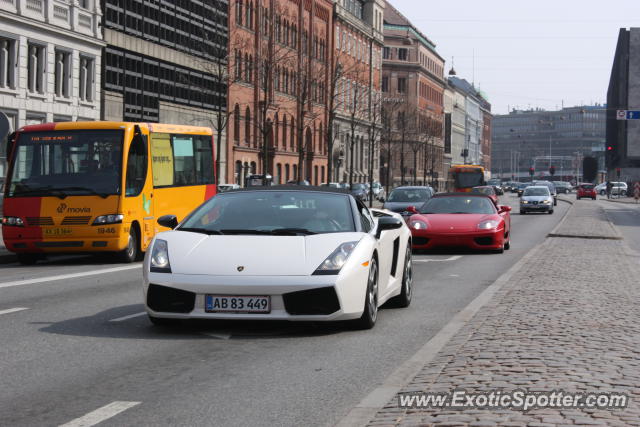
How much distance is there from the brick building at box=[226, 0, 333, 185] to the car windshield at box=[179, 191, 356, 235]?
51986 mm

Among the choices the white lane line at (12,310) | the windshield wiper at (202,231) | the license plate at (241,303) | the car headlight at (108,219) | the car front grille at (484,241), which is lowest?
the white lane line at (12,310)

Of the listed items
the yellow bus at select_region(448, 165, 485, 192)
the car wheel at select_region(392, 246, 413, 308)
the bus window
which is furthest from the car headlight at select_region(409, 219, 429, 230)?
the yellow bus at select_region(448, 165, 485, 192)

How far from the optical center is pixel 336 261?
1020 cm

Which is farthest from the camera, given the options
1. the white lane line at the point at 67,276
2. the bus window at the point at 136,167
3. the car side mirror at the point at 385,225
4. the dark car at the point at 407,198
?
the dark car at the point at 407,198

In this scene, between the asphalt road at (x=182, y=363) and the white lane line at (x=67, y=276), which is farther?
the white lane line at (x=67, y=276)

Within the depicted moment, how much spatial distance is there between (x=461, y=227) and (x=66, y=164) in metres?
8.11

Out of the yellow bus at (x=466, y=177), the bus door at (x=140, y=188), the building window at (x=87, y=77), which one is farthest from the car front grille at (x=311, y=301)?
the yellow bus at (x=466, y=177)

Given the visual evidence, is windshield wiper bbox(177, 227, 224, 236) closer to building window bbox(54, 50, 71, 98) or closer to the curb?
the curb

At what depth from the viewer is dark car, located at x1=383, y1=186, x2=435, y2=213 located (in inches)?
1471

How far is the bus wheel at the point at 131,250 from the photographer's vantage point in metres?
21.4

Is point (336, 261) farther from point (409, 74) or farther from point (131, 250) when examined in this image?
point (409, 74)

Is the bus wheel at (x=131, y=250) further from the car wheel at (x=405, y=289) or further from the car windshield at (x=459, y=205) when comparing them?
the car wheel at (x=405, y=289)

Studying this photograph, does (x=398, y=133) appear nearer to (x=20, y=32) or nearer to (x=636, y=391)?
(x=20, y=32)

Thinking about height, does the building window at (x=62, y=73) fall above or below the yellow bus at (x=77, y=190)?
→ above
